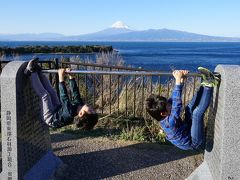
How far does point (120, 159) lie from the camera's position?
6.27 metres

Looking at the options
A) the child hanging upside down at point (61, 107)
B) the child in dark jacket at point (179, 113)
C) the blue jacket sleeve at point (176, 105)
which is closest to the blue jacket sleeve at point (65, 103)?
the child hanging upside down at point (61, 107)

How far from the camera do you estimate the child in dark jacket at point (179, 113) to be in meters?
4.58

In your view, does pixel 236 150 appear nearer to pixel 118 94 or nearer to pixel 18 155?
pixel 18 155

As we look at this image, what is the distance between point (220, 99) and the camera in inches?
175

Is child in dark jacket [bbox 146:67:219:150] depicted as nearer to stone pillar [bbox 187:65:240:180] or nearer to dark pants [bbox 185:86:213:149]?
dark pants [bbox 185:86:213:149]

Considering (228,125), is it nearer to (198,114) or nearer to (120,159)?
(198,114)

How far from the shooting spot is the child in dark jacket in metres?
4.58

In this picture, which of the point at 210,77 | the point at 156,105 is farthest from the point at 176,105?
the point at 210,77

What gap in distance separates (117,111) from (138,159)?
239 cm

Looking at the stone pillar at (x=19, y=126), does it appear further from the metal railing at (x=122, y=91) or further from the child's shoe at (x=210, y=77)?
the metal railing at (x=122, y=91)

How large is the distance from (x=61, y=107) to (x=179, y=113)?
4.69 ft

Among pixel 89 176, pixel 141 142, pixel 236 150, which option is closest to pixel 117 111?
pixel 141 142

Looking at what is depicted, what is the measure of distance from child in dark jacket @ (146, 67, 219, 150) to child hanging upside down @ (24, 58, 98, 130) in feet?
2.37

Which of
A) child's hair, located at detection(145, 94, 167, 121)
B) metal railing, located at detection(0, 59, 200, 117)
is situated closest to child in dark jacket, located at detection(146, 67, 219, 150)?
child's hair, located at detection(145, 94, 167, 121)
